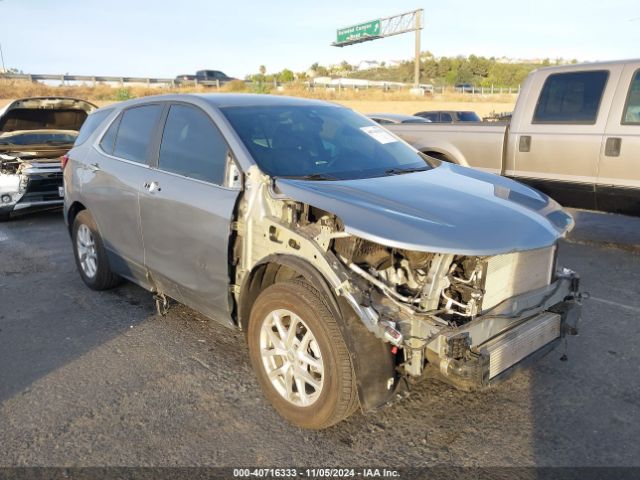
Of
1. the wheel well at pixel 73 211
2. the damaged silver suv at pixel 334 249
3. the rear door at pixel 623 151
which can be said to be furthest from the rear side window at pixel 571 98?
the wheel well at pixel 73 211

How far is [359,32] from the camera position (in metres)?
58.1

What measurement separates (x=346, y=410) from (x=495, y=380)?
75 centimetres

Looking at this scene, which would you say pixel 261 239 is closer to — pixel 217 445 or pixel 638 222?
pixel 217 445

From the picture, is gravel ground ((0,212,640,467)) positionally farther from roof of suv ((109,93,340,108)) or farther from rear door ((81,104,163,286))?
roof of suv ((109,93,340,108))

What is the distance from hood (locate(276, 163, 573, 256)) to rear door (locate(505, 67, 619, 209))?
296 cm

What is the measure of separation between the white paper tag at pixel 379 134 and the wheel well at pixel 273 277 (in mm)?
1541

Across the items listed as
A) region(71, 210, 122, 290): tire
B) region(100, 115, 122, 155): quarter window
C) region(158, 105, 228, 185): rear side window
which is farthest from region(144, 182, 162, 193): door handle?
region(71, 210, 122, 290): tire

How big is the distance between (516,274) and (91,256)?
3.85m

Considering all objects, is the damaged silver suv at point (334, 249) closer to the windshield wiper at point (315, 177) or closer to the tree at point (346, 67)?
the windshield wiper at point (315, 177)

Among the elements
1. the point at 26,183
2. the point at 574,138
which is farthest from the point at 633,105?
the point at 26,183

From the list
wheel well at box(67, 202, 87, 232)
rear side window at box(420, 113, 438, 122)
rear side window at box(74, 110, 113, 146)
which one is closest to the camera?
rear side window at box(74, 110, 113, 146)

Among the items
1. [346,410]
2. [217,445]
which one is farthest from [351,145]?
[217,445]

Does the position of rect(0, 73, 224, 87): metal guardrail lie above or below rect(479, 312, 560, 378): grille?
above

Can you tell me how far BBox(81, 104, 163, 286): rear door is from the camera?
4176mm
